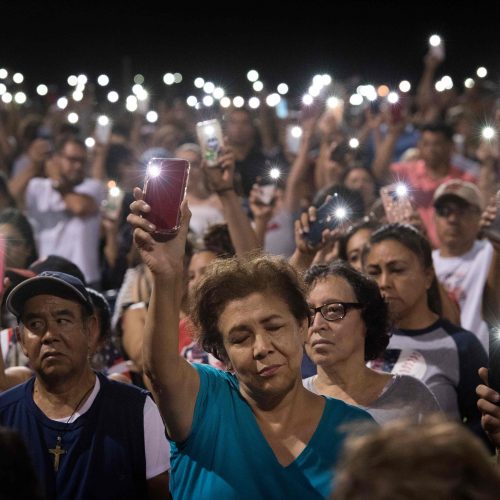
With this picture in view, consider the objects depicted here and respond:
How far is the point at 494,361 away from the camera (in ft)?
9.84

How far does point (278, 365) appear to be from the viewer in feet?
9.70

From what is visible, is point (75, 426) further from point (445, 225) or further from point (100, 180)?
point (100, 180)

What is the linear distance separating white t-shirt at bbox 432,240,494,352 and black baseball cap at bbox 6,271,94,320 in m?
2.75

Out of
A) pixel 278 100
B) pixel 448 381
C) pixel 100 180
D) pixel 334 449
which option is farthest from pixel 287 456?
pixel 278 100

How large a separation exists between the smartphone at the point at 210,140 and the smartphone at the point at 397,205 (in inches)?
43.9

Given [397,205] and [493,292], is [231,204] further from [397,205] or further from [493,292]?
[493,292]

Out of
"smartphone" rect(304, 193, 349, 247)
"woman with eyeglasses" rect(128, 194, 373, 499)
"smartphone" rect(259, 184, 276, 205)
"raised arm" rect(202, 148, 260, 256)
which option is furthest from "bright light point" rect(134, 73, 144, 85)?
"woman with eyeglasses" rect(128, 194, 373, 499)

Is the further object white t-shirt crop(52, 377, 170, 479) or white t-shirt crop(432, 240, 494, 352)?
white t-shirt crop(432, 240, 494, 352)

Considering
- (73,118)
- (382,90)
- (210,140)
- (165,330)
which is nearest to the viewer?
(165,330)

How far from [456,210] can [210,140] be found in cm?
160

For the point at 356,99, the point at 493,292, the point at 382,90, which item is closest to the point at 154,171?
the point at 493,292

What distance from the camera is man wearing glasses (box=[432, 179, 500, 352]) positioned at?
5.96m

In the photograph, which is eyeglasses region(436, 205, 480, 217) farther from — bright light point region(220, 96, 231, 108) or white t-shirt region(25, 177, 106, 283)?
bright light point region(220, 96, 231, 108)

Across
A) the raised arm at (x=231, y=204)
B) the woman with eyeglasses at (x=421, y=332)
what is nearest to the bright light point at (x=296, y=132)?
the raised arm at (x=231, y=204)
